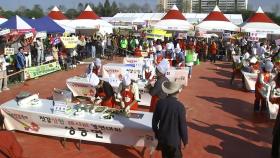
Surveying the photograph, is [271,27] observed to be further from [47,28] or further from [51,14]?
[51,14]

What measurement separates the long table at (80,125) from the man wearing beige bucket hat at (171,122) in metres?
1.32

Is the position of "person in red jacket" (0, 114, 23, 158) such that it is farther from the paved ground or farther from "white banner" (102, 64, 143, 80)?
"white banner" (102, 64, 143, 80)

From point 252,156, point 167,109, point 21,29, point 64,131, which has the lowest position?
point 252,156

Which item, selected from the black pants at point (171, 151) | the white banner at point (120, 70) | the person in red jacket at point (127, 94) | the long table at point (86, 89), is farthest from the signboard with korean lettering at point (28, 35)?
the black pants at point (171, 151)

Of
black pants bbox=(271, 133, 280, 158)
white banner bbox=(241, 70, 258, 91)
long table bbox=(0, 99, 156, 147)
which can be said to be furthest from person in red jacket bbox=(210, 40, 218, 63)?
black pants bbox=(271, 133, 280, 158)

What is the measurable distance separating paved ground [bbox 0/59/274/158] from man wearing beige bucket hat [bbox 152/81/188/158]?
201 cm

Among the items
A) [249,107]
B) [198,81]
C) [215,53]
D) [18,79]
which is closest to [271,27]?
[215,53]

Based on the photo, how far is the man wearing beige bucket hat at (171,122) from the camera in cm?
538

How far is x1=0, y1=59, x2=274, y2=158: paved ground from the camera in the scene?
25.1ft

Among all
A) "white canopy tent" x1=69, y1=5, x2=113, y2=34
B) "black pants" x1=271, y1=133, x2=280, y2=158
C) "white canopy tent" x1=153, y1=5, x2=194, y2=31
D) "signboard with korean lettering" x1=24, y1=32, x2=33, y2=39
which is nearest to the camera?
"black pants" x1=271, y1=133, x2=280, y2=158

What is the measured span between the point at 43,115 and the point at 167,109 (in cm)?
344

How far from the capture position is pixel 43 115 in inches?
304

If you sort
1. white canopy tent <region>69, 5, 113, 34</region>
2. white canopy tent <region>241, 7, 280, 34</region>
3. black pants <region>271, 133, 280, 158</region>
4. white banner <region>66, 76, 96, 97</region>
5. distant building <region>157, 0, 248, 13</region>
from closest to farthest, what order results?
black pants <region>271, 133, 280, 158</region> < white banner <region>66, 76, 96, 97</region> < white canopy tent <region>241, 7, 280, 34</region> < white canopy tent <region>69, 5, 113, 34</region> < distant building <region>157, 0, 248, 13</region>

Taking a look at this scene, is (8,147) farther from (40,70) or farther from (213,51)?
(213,51)
